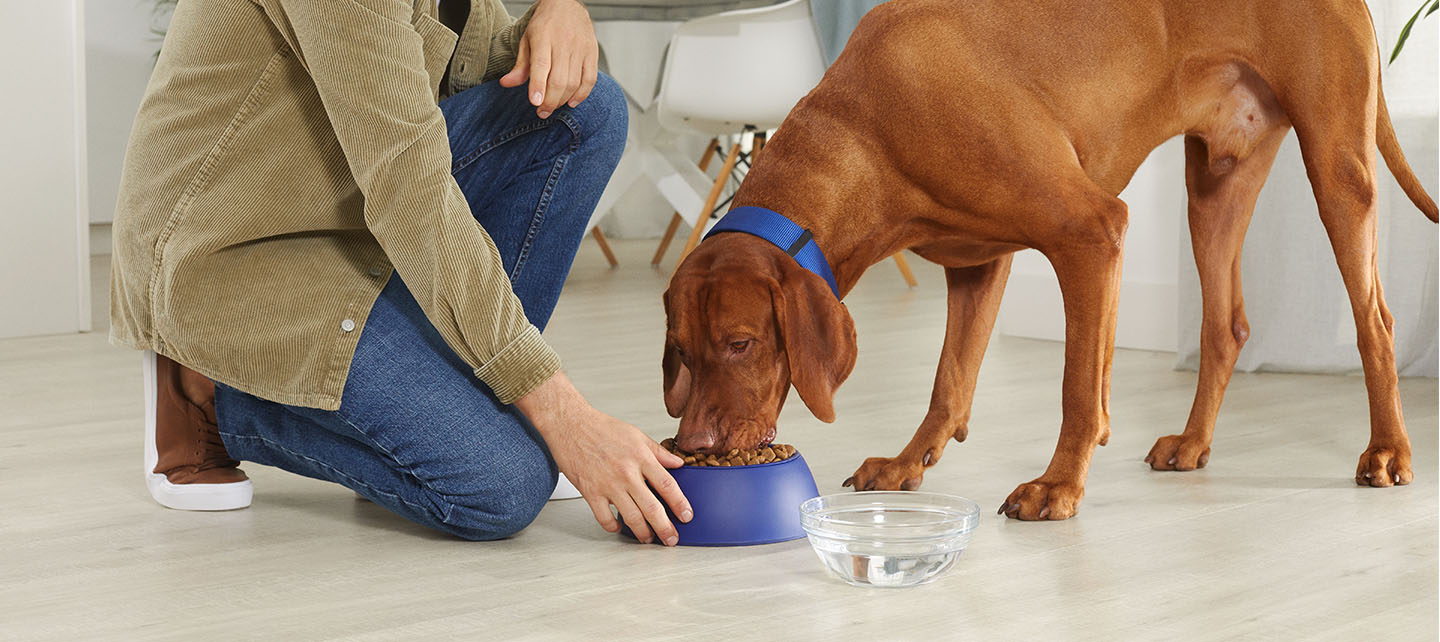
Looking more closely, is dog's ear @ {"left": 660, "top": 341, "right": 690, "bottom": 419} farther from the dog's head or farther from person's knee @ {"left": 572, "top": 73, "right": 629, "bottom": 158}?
person's knee @ {"left": 572, "top": 73, "right": 629, "bottom": 158}

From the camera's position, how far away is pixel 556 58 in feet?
5.53

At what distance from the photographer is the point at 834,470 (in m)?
1.99

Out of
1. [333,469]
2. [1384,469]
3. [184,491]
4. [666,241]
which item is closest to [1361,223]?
[1384,469]

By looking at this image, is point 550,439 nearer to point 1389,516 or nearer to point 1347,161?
point 1389,516

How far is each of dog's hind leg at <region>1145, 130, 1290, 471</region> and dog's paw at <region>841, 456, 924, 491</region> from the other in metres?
0.43

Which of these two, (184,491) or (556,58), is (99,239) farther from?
(556,58)

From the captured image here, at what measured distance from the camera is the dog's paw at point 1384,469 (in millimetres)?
1838

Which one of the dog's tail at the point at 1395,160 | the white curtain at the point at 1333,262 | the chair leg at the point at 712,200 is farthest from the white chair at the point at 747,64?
the dog's tail at the point at 1395,160

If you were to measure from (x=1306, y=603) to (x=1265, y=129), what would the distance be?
883mm

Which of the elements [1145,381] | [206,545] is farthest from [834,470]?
[1145,381]

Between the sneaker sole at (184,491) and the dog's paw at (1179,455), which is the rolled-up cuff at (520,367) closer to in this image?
the sneaker sole at (184,491)

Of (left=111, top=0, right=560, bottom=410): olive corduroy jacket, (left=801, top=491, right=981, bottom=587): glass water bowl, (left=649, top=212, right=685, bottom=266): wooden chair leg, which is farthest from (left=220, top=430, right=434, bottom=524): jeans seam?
(left=649, top=212, right=685, bottom=266): wooden chair leg

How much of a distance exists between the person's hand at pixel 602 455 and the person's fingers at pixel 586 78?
0.42m

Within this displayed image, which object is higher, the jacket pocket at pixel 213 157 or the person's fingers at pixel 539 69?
the person's fingers at pixel 539 69
